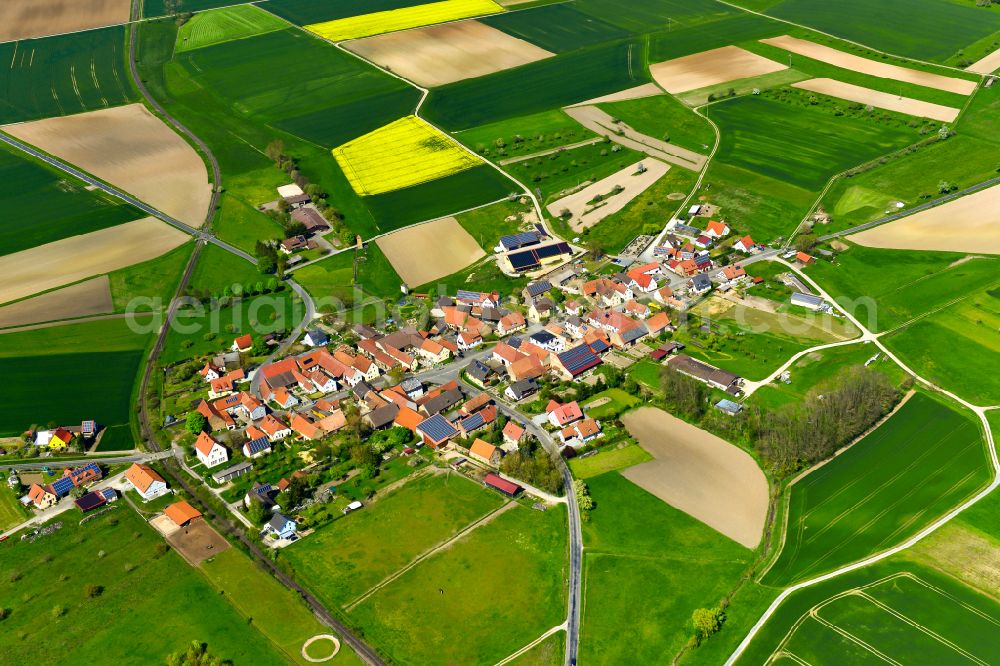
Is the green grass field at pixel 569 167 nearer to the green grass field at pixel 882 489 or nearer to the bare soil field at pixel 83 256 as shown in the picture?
the bare soil field at pixel 83 256

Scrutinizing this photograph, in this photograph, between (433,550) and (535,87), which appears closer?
(433,550)

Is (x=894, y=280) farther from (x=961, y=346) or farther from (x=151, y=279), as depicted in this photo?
(x=151, y=279)

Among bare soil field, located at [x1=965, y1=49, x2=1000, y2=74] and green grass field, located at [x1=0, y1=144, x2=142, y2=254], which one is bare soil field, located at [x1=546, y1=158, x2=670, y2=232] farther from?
bare soil field, located at [x1=965, y1=49, x2=1000, y2=74]

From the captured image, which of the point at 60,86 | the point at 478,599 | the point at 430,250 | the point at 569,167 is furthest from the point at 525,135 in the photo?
the point at 478,599

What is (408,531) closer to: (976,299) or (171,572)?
(171,572)

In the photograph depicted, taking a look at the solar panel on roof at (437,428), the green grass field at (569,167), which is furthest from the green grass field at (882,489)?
the green grass field at (569,167)

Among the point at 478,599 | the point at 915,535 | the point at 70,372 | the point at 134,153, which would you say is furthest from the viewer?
the point at 134,153
